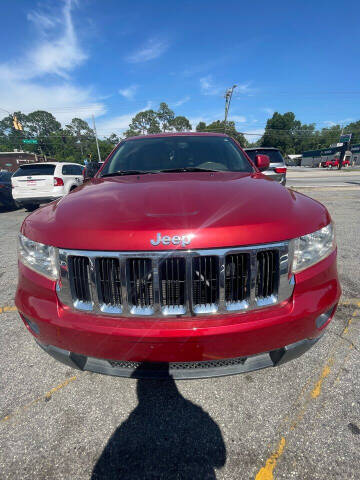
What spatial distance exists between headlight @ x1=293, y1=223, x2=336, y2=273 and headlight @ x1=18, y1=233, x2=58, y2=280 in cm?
132

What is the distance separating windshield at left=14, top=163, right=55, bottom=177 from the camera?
793 cm

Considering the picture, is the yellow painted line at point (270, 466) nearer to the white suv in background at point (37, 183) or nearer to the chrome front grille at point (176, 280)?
the chrome front grille at point (176, 280)

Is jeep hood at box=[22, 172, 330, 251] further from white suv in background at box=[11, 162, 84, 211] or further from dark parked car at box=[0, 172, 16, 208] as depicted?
dark parked car at box=[0, 172, 16, 208]

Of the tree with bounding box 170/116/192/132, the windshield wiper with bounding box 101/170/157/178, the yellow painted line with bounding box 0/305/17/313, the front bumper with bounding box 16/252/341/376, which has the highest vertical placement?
the tree with bounding box 170/116/192/132

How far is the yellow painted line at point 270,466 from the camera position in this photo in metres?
1.16

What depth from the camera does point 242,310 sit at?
1238mm

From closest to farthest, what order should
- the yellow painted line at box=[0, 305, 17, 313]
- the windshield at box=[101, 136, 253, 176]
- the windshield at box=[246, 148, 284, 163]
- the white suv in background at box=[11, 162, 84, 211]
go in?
the windshield at box=[101, 136, 253, 176] → the yellow painted line at box=[0, 305, 17, 313] → the white suv in background at box=[11, 162, 84, 211] → the windshield at box=[246, 148, 284, 163]

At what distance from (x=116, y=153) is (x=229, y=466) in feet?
9.46

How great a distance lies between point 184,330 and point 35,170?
883 centimetres

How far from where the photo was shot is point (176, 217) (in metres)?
1.22

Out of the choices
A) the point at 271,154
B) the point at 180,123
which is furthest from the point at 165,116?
the point at 271,154

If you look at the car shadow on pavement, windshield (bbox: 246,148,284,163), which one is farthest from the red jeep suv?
windshield (bbox: 246,148,284,163)

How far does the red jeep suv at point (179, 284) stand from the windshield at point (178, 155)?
3.59 ft

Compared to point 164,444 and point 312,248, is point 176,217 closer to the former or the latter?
point 312,248
